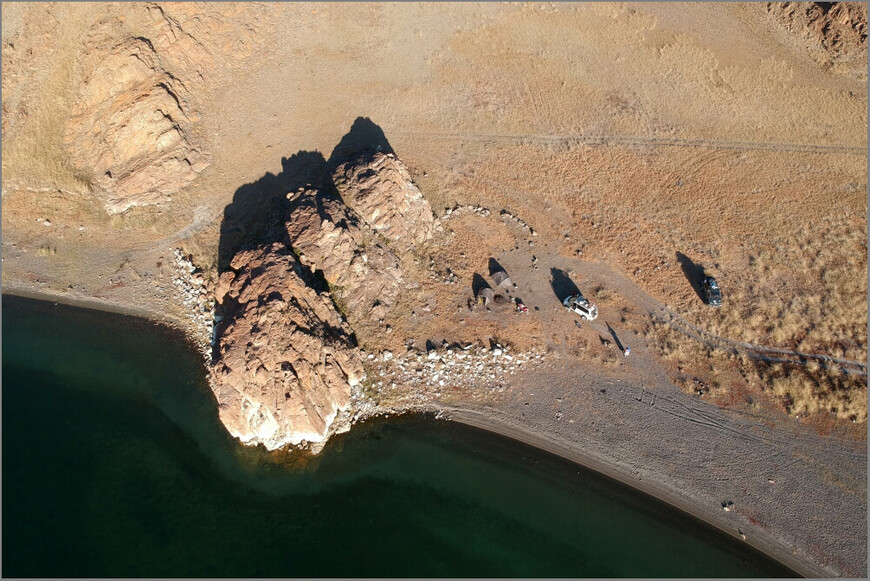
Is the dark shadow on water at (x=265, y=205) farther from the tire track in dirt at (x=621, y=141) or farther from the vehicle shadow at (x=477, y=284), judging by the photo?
the vehicle shadow at (x=477, y=284)

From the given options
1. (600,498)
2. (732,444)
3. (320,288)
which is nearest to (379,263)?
(320,288)

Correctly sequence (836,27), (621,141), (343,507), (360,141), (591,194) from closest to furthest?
(343,507), (591,194), (360,141), (621,141), (836,27)

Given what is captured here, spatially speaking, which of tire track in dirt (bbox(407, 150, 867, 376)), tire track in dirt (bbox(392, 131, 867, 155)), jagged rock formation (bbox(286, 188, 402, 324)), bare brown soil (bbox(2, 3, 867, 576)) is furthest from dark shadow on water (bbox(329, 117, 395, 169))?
tire track in dirt (bbox(407, 150, 867, 376))

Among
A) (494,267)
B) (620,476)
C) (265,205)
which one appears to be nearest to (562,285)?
(494,267)

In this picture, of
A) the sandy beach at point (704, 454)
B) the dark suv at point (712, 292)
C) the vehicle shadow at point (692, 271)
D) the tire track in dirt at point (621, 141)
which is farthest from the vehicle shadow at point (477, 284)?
the dark suv at point (712, 292)

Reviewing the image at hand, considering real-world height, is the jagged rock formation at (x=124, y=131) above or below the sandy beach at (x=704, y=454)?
below

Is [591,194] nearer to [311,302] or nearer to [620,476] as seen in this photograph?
[620,476]
